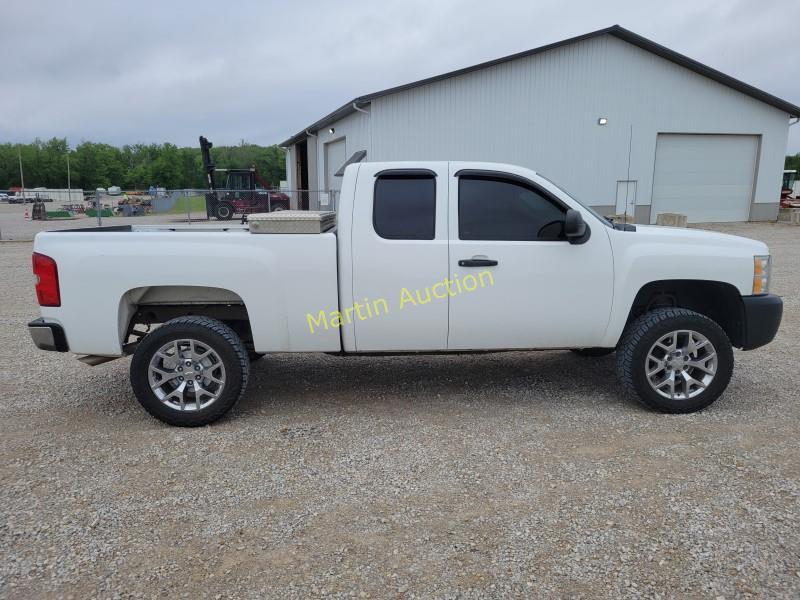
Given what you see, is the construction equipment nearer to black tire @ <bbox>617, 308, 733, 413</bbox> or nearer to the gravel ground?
the gravel ground

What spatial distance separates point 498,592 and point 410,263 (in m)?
2.44

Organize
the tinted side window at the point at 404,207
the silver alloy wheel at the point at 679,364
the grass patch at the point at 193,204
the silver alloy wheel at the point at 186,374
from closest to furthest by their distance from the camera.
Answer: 1. the silver alloy wheel at the point at 186,374
2. the tinted side window at the point at 404,207
3. the silver alloy wheel at the point at 679,364
4. the grass patch at the point at 193,204

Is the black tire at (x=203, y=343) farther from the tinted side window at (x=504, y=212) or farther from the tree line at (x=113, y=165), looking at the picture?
the tree line at (x=113, y=165)

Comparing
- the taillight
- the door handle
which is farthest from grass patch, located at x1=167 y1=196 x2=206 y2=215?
the door handle

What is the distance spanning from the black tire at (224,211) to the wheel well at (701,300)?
24594mm

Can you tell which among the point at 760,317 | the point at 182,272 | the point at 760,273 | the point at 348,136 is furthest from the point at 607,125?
the point at 182,272

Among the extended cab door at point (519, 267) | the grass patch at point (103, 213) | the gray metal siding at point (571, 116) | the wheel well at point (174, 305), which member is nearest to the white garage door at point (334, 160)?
the gray metal siding at point (571, 116)

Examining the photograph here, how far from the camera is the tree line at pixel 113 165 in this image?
101875 mm

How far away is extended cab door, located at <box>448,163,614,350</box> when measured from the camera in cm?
458

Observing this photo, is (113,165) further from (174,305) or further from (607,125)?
(174,305)

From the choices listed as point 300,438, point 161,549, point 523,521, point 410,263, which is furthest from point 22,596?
point 410,263

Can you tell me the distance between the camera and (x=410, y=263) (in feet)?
14.9

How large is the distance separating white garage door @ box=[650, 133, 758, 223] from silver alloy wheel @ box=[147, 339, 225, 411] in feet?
74.2

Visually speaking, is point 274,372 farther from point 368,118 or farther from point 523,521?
point 368,118
